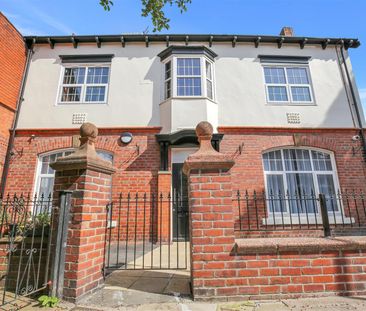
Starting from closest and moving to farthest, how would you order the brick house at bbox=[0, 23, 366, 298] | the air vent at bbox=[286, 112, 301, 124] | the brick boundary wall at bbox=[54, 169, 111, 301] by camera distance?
the brick boundary wall at bbox=[54, 169, 111, 301] → the brick house at bbox=[0, 23, 366, 298] → the air vent at bbox=[286, 112, 301, 124]

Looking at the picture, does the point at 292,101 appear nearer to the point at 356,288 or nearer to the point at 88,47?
the point at 356,288

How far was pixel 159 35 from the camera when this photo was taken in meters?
9.16

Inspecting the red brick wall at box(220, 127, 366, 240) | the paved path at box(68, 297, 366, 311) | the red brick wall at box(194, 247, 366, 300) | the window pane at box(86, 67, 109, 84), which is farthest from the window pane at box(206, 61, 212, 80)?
the paved path at box(68, 297, 366, 311)

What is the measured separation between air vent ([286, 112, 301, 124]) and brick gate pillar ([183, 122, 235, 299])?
650 cm

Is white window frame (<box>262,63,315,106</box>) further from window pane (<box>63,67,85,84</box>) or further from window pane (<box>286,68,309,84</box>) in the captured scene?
window pane (<box>63,67,85,84</box>)

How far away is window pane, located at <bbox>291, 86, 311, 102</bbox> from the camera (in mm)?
8898

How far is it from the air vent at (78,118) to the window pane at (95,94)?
0.71m

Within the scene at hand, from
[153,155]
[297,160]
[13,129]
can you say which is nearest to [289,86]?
[297,160]

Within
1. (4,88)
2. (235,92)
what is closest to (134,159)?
(235,92)

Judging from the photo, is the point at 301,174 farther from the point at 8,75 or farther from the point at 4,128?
the point at 8,75

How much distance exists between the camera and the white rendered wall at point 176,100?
8281 mm

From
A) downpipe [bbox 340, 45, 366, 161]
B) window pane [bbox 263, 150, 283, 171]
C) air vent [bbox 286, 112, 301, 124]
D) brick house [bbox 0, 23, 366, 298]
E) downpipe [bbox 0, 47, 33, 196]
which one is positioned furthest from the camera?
air vent [bbox 286, 112, 301, 124]

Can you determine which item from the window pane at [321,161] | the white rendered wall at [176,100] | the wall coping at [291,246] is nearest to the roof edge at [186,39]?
the white rendered wall at [176,100]

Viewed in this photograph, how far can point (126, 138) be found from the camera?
7.90 m
